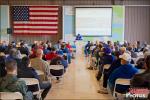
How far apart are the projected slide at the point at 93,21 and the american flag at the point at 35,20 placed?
145cm

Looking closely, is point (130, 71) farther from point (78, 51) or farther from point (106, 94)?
point (78, 51)

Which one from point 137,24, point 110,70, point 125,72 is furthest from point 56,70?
point 137,24

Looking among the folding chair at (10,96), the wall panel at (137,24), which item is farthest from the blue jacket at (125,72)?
the wall panel at (137,24)

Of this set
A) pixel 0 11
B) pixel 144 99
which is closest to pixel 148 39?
pixel 0 11

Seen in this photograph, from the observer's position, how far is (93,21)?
2111 centimetres

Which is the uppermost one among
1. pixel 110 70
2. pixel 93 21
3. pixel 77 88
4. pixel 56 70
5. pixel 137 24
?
pixel 93 21

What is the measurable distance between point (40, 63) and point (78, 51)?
12.4 m

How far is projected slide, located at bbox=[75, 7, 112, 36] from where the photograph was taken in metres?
20.9

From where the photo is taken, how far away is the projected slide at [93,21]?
20891mm

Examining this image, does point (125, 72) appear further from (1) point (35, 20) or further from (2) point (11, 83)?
(1) point (35, 20)

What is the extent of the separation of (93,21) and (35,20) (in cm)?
373

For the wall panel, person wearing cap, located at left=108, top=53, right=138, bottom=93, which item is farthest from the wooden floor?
the wall panel

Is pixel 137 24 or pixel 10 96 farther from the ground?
pixel 137 24

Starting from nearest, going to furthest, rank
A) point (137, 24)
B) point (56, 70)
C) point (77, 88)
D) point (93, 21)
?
1. point (77, 88)
2. point (56, 70)
3. point (93, 21)
4. point (137, 24)
